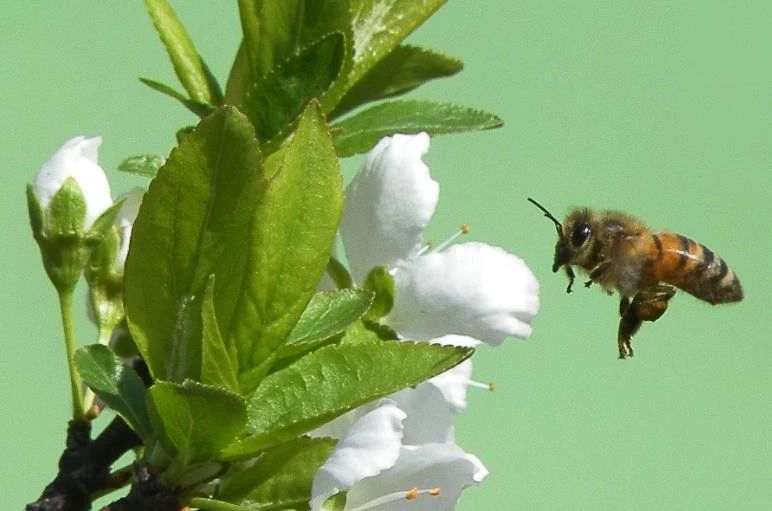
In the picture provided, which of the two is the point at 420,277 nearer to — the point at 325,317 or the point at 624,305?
the point at 325,317

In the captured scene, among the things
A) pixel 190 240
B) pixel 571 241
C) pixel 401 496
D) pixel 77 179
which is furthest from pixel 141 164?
pixel 571 241

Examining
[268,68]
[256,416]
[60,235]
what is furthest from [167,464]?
[268,68]

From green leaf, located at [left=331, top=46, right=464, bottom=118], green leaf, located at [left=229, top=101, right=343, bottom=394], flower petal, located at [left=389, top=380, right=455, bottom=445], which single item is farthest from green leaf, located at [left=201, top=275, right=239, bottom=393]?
green leaf, located at [left=331, top=46, right=464, bottom=118]

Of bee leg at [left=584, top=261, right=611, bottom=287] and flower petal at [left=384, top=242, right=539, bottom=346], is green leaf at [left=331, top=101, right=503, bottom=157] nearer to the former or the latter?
flower petal at [left=384, top=242, right=539, bottom=346]

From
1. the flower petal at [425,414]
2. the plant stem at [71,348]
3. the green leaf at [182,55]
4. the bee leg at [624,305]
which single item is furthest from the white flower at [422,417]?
the bee leg at [624,305]

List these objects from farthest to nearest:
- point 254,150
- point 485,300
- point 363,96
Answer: point 363,96
point 485,300
point 254,150

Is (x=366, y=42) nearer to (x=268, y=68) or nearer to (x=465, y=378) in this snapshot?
(x=268, y=68)

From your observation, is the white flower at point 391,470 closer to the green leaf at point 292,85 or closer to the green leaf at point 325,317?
the green leaf at point 325,317
